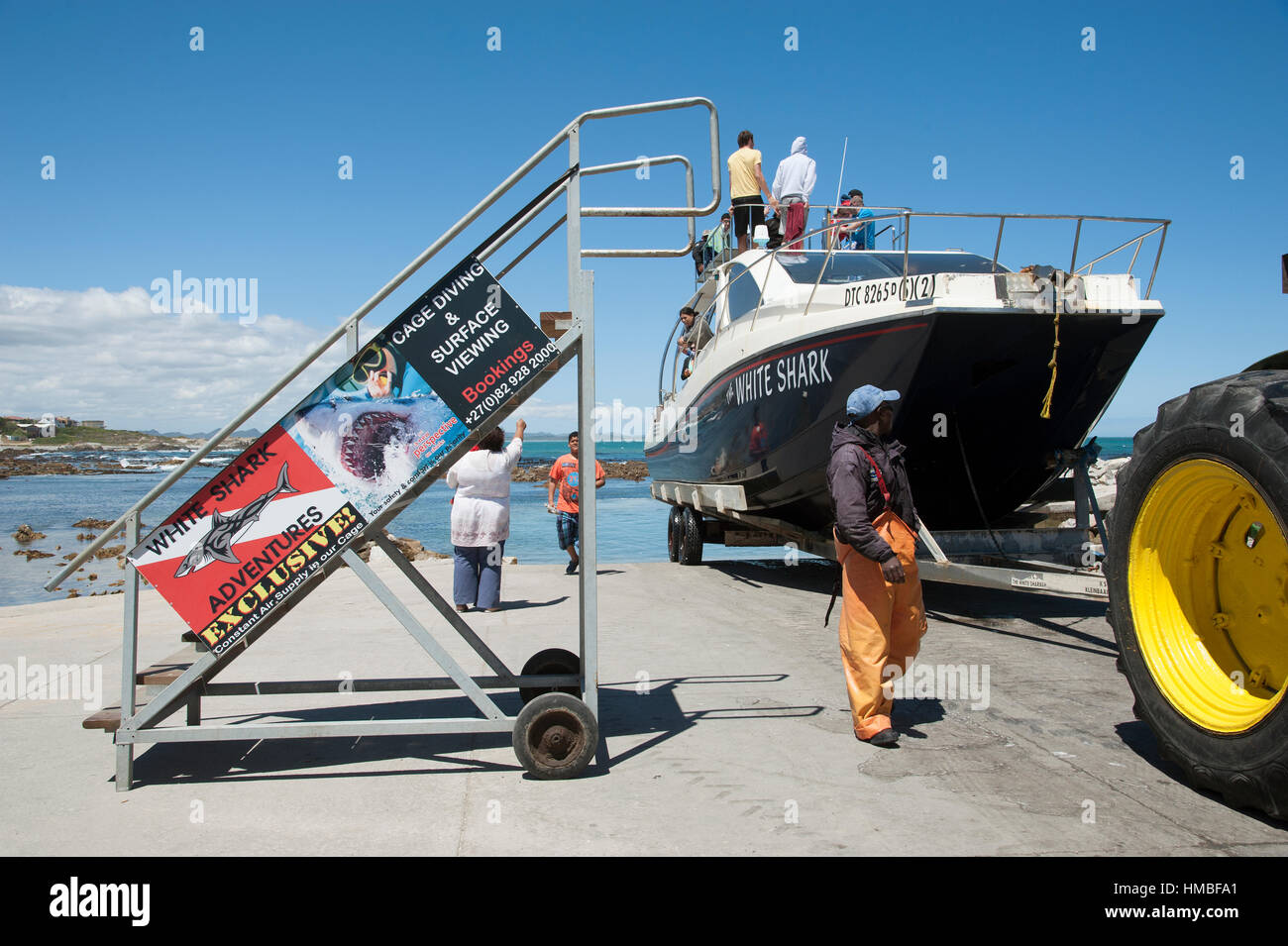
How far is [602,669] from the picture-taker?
6.30 meters

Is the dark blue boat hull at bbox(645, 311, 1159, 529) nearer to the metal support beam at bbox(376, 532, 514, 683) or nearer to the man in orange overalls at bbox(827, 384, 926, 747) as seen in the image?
the man in orange overalls at bbox(827, 384, 926, 747)

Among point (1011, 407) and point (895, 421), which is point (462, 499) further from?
point (1011, 407)

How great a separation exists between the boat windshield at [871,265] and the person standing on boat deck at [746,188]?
1.72 metres

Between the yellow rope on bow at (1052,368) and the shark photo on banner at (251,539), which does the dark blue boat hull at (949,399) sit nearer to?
the yellow rope on bow at (1052,368)

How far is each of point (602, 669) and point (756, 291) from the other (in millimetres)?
4799

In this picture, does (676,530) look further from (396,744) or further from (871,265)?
(396,744)

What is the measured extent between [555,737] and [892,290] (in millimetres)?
4838

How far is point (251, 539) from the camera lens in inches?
161

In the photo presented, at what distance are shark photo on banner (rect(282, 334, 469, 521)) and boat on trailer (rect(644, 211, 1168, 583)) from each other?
4.37m

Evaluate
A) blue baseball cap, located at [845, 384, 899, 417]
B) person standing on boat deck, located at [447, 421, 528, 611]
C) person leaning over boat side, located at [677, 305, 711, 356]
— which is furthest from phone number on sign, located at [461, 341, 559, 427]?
person leaning over boat side, located at [677, 305, 711, 356]

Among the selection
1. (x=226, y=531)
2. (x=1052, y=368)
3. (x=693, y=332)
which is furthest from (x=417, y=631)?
(x=693, y=332)

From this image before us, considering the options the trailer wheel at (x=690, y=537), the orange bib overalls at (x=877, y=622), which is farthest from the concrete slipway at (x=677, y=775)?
the trailer wheel at (x=690, y=537)
